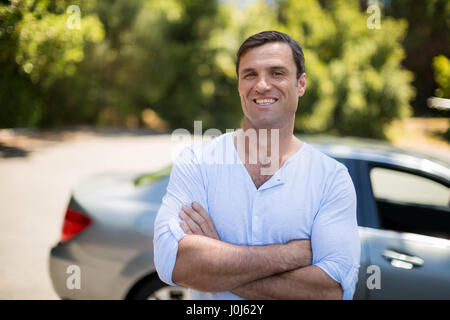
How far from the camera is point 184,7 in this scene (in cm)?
1780

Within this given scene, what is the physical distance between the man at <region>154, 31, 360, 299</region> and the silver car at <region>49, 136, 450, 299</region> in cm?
106

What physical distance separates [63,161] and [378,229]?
961 cm

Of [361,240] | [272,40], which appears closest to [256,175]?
[272,40]

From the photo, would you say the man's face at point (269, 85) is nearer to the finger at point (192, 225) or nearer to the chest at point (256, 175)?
the chest at point (256, 175)

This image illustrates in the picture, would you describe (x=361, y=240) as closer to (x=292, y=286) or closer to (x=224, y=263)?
(x=292, y=286)

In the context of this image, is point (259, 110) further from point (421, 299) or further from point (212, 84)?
point (212, 84)

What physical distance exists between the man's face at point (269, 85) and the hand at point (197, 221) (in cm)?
45

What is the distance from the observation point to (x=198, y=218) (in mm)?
1620

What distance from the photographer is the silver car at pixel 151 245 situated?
2.47 meters

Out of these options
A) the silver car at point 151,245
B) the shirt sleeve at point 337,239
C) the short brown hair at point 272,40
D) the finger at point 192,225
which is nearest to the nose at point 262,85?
the short brown hair at point 272,40

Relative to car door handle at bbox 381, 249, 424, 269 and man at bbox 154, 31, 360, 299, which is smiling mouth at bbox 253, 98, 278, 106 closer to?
man at bbox 154, 31, 360, 299

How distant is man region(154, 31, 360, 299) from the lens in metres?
1.55

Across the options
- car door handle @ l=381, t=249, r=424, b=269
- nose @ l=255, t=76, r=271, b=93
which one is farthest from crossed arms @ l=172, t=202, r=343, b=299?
car door handle @ l=381, t=249, r=424, b=269

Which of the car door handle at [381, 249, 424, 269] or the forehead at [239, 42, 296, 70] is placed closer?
the forehead at [239, 42, 296, 70]
